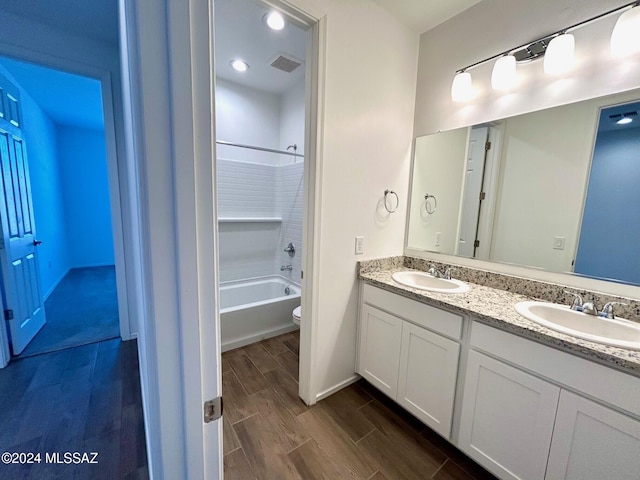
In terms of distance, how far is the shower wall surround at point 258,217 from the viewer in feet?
10.2

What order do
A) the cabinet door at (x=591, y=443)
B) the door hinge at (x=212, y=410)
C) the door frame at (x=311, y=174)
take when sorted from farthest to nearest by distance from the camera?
1. the door frame at (x=311, y=174)
2. the cabinet door at (x=591, y=443)
3. the door hinge at (x=212, y=410)

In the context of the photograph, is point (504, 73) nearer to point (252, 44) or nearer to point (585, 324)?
point (585, 324)

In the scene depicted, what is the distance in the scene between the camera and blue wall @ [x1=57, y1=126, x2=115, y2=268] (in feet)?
15.2

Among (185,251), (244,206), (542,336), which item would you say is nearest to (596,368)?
(542,336)

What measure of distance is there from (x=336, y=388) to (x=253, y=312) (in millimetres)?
1042

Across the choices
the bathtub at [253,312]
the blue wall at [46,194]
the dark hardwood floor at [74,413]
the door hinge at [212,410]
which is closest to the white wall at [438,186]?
the bathtub at [253,312]

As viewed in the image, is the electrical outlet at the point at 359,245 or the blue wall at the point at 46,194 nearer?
the electrical outlet at the point at 359,245

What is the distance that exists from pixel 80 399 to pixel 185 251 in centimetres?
220

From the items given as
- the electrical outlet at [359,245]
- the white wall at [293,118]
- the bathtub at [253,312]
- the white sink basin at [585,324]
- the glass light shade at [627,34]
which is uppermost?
the white wall at [293,118]

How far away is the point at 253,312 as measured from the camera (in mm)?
2516

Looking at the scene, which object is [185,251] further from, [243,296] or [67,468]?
[243,296]

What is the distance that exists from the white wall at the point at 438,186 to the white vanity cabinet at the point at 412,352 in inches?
25.8

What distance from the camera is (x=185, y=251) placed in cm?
43

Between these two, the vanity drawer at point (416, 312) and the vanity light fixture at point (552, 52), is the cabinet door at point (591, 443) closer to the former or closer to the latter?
the vanity drawer at point (416, 312)
